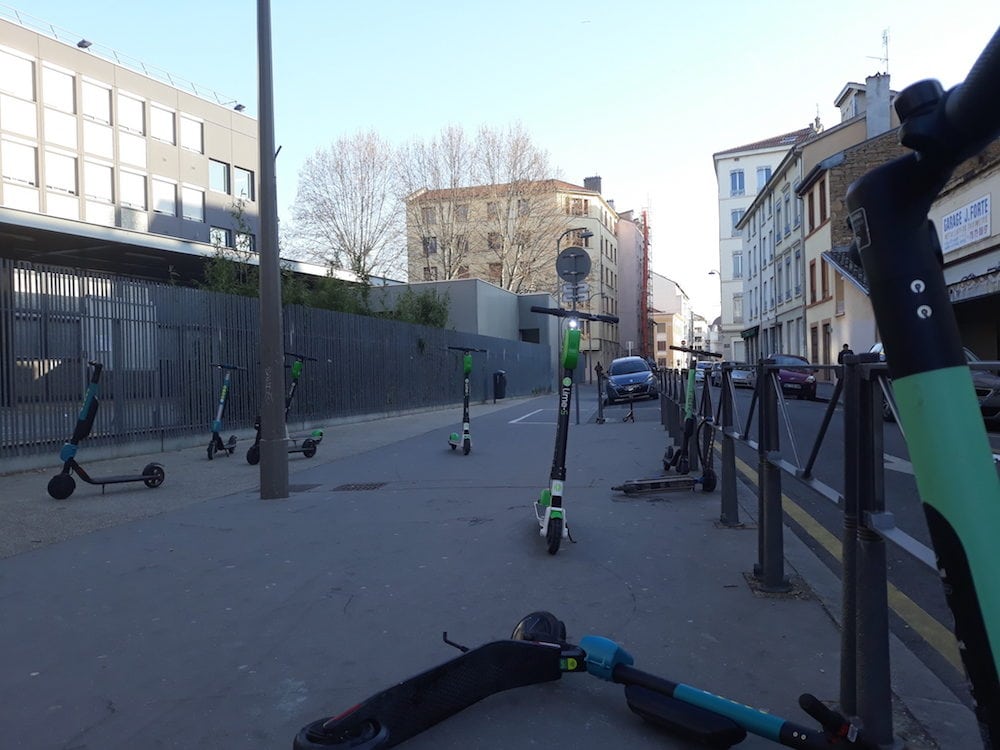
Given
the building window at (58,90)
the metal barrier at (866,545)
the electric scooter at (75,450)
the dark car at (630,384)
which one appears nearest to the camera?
the metal barrier at (866,545)

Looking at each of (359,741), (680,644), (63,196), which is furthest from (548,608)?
(63,196)

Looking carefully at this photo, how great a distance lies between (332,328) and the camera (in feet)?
57.3

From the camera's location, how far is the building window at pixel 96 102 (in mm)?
32562

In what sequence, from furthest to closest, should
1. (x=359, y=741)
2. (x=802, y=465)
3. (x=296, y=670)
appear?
(x=802, y=465)
(x=296, y=670)
(x=359, y=741)

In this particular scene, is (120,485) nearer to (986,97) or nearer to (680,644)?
(680,644)

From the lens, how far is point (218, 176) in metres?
39.6

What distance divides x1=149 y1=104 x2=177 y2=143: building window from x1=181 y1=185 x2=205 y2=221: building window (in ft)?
7.52

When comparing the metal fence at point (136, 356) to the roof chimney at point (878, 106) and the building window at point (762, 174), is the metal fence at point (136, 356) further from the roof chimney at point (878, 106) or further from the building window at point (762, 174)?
the building window at point (762, 174)

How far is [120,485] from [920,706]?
8345 mm

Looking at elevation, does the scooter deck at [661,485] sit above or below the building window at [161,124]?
below

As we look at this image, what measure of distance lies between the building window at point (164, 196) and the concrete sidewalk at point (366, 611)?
1239 inches

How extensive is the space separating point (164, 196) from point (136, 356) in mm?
28332

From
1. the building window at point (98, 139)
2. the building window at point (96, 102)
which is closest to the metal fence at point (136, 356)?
the building window at point (98, 139)

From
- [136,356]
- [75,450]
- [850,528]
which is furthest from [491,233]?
[850,528]
